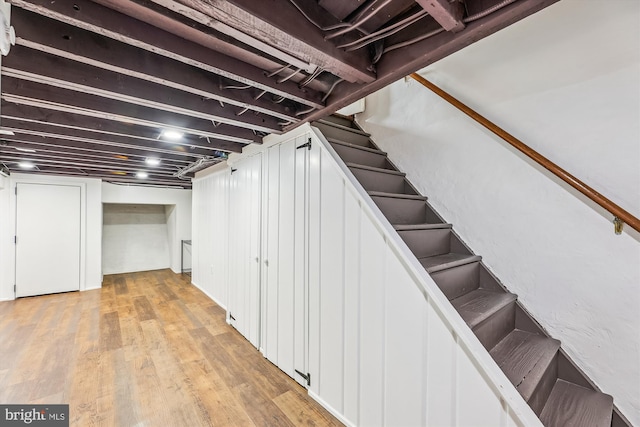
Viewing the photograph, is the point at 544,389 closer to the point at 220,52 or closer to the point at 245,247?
the point at 220,52

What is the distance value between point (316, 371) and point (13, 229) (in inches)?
224

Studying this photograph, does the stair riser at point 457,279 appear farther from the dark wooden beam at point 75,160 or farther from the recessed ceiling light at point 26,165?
the recessed ceiling light at point 26,165

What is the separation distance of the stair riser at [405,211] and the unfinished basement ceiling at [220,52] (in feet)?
2.51

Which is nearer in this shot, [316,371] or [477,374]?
[477,374]

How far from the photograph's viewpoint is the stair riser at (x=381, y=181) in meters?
2.01

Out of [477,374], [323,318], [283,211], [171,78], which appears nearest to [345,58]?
[171,78]

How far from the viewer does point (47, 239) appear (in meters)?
4.51

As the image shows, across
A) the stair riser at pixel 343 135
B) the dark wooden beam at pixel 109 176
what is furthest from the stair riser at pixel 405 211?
the dark wooden beam at pixel 109 176

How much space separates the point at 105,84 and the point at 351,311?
2.00 meters

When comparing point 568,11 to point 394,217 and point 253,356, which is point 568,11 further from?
point 253,356

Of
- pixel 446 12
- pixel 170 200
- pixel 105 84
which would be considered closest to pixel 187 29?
pixel 105 84

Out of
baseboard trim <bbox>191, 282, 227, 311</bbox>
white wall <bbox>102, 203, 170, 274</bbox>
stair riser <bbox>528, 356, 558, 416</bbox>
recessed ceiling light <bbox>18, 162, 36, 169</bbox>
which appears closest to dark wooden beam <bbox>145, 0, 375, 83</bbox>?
stair riser <bbox>528, 356, 558, 416</bbox>

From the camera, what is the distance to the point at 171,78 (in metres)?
1.42

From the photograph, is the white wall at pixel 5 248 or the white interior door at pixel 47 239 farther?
the white interior door at pixel 47 239
